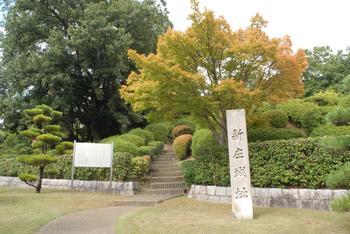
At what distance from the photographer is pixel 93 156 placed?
1267 centimetres

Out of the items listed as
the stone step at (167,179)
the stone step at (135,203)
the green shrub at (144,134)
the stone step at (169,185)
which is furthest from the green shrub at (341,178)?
the green shrub at (144,134)

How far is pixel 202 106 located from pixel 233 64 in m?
1.50

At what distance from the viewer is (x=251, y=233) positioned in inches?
233

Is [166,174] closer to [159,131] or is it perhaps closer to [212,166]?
[212,166]

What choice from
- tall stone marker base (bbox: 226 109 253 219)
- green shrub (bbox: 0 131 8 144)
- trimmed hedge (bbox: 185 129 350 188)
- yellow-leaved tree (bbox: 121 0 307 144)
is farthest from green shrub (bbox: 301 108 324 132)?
green shrub (bbox: 0 131 8 144)

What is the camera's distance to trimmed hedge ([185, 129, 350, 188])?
26.5 ft

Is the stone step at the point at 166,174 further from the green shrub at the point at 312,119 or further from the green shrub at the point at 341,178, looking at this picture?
the green shrub at the point at 341,178

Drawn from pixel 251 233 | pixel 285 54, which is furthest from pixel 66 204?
pixel 285 54

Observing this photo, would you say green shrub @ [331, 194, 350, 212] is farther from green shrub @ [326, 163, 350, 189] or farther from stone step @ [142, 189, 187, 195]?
stone step @ [142, 189, 187, 195]

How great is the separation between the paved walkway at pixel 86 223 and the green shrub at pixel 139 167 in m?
3.53

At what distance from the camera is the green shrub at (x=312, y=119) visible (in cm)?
1449

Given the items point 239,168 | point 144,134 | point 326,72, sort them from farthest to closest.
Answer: point 326,72 < point 144,134 < point 239,168

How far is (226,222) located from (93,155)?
6.95 metres

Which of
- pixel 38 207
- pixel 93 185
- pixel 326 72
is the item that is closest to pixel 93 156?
pixel 93 185
